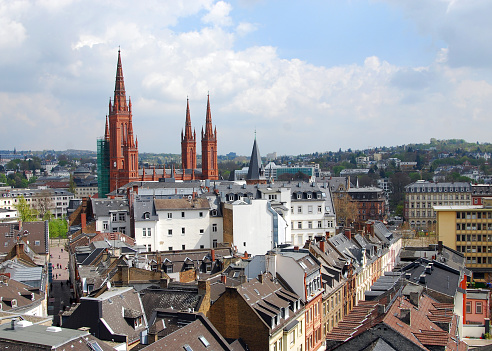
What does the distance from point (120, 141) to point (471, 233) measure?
94.9 metres

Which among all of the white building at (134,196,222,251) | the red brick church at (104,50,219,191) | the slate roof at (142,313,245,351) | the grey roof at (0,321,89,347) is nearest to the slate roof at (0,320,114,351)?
the grey roof at (0,321,89,347)

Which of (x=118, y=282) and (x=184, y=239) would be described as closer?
(x=118, y=282)

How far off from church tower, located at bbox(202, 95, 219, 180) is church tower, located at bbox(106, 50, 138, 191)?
758 inches

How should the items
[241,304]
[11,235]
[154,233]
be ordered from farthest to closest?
[154,233] → [11,235] → [241,304]

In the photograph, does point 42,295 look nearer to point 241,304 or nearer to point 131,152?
point 241,304

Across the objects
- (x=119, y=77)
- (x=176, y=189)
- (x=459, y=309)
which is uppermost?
(x=119, y=77)

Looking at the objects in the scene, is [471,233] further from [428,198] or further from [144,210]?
[428,198]

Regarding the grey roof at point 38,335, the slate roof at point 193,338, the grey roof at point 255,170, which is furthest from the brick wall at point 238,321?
the grey roof at point 255,170

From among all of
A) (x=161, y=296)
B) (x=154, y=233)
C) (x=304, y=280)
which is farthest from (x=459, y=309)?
(x=154, y=233)

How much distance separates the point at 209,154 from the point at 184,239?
8534cm

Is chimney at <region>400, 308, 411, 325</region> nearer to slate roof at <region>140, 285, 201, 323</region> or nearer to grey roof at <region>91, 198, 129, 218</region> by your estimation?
slate roof at <region>140, 285, 201, 323</region>

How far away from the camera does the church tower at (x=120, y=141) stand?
148125 mm

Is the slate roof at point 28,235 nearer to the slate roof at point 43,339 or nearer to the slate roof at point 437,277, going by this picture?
the slate roof at point 43,339

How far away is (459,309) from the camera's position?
4694 centimetres
